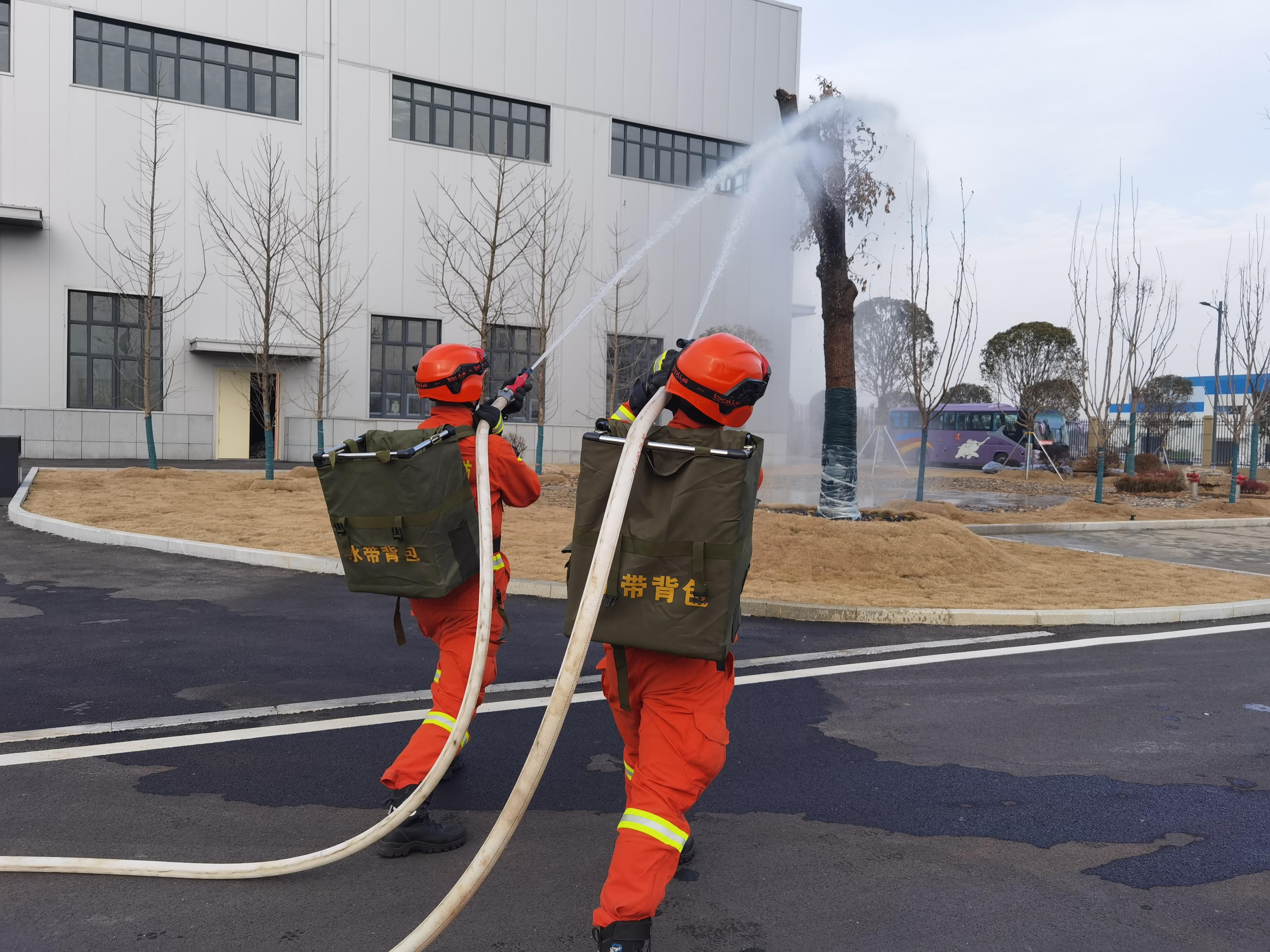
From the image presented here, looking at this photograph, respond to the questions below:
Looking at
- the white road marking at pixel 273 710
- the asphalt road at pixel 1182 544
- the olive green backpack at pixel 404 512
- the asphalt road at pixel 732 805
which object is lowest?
the asphalt road at pixel 1182 544

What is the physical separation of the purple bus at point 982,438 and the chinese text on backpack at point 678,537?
3640cm

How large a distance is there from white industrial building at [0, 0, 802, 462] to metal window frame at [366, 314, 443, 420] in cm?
6

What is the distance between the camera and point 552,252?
28453 mm

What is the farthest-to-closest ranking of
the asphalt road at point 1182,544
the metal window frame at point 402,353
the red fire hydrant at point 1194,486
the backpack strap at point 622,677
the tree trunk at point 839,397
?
the metal window frame at point 402,353
the red fire hydrant at point 1194,486
the asphalt road at point 1182,544
the tree trunk at point 839,397
the backpack strap at point 622,677

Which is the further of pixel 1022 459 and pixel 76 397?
pixel 1022 459

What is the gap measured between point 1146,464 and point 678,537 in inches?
1316

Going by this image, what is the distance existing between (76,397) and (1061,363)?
3542 cm

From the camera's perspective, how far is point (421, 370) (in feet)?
12.7

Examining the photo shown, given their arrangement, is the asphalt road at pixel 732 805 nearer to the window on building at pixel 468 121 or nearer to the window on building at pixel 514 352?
the window on building at pixel 514 352

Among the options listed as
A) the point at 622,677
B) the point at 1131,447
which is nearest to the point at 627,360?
the point at 1131,447

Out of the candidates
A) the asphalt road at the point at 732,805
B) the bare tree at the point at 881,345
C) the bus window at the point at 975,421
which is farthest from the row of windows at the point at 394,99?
the asphalt road at the point at 732,805

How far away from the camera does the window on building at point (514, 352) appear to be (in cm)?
2862

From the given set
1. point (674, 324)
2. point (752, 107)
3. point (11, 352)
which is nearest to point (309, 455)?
point (11, 352)

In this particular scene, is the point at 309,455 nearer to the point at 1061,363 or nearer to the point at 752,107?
the point at 752,107
